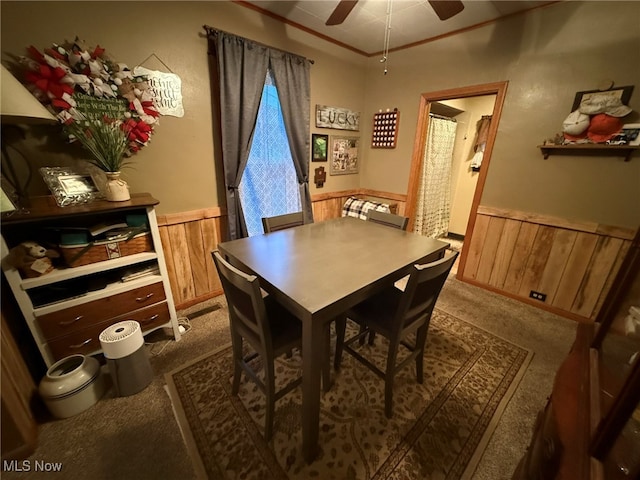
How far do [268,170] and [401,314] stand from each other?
6.39ft

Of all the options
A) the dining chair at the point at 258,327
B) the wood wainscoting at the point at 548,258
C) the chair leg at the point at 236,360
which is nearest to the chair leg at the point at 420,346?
the dining chair at the point at 258,327

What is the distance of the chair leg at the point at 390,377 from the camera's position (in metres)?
1.32

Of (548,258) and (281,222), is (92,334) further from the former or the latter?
(548,258)

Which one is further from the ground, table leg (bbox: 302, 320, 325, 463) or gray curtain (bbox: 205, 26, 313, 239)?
gray curtain (bbox: 205, 26, 313, 239)

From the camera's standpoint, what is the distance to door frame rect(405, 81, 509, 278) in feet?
7.66

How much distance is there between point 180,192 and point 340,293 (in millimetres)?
1722

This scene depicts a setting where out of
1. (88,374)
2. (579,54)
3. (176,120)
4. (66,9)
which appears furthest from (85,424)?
(579,54)

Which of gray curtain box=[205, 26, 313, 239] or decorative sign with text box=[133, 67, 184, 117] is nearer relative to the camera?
decorative sign with text box=[133, 67, 184, 117]

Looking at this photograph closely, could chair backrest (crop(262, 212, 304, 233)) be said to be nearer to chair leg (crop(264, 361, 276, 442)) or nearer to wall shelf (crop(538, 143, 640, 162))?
chair leg (crop(264, 361, 276, 442))

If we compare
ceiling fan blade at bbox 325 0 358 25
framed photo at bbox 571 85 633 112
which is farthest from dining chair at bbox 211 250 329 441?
framed photo at bbox 571 85 633 112

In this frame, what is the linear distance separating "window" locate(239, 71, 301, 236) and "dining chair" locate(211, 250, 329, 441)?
1316 mm

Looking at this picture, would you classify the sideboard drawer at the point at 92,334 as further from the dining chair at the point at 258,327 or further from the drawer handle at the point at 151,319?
the dining chair at the point at 258,327

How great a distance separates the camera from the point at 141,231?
1.64 m

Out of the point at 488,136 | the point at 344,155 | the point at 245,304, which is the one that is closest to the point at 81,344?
the point at 245,304
